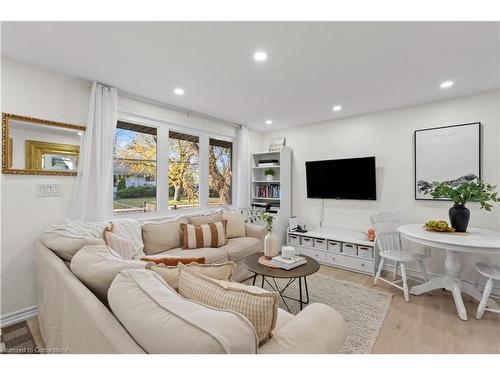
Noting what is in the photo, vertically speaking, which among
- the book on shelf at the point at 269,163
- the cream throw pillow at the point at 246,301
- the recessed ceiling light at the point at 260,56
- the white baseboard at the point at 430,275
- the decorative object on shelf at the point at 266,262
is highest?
the recessed ceiling light at the point at 260,56

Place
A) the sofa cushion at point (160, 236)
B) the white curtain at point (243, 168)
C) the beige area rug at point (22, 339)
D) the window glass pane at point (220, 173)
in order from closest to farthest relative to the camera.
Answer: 1. the beige area rug at point (22, 339)
2. the sofa cushion at point (160, 236)
3. the window glass pane at point (220, 173)
4. the white curtain at point (243, 168)

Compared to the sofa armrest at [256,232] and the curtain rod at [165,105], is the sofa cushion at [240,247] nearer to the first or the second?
the sofa armrest at [256,232]

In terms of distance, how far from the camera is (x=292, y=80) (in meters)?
2.56

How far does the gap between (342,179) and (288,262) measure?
2.23 metres

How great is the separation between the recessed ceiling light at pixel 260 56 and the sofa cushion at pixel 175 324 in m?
1.96

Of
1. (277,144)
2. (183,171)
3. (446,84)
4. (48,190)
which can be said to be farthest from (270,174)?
(48,190)

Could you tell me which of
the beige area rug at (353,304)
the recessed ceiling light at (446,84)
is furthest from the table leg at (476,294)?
the recessed ceiling light at (446,84)

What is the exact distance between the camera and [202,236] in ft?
9.65

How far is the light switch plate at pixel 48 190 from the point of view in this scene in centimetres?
232

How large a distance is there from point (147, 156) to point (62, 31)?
178cm

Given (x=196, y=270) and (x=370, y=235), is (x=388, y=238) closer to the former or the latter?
(x=370, y=235)

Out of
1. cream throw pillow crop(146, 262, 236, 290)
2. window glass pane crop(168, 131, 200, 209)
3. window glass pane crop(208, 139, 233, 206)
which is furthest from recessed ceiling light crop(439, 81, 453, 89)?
window glass pane crop(168, 131, 200, 209)
